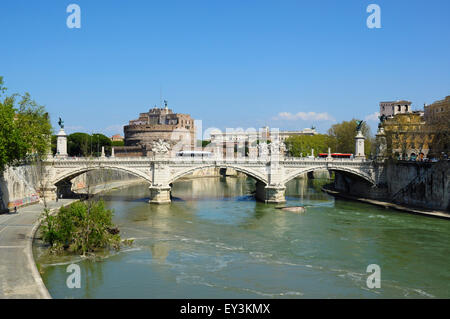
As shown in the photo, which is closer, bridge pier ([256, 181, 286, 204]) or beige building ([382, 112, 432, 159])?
bridge pier ([256, 181, 286, 204])

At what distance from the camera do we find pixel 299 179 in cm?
7438

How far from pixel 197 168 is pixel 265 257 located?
19.9 metres

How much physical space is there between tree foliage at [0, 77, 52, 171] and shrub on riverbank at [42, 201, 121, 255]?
7.71 meters

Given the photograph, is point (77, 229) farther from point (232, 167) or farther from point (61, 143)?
point (61, 143)

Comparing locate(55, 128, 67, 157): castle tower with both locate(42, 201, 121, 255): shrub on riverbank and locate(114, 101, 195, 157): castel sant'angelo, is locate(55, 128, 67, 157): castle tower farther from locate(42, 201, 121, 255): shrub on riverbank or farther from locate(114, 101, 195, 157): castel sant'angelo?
locate(114, 101, 195, 157): castel sant'angelo

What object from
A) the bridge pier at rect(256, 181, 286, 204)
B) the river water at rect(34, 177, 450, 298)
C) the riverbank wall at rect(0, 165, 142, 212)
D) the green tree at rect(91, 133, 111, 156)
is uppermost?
the green tree at rect(91, 133, 111, 156)

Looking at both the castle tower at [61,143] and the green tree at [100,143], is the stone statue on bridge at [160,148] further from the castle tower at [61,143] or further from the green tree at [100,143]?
the green tree at [100,143]

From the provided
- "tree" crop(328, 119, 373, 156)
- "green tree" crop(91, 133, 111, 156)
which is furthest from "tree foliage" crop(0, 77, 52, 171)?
"tree" crop(328, 119, 373, 156)

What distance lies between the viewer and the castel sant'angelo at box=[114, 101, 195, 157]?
77500 millimetres

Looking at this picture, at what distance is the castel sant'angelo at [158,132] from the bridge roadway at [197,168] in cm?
3205

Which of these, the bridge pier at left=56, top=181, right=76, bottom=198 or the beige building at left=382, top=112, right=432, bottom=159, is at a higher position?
the beige building at left=382, top=112, right=432, bottom=159
